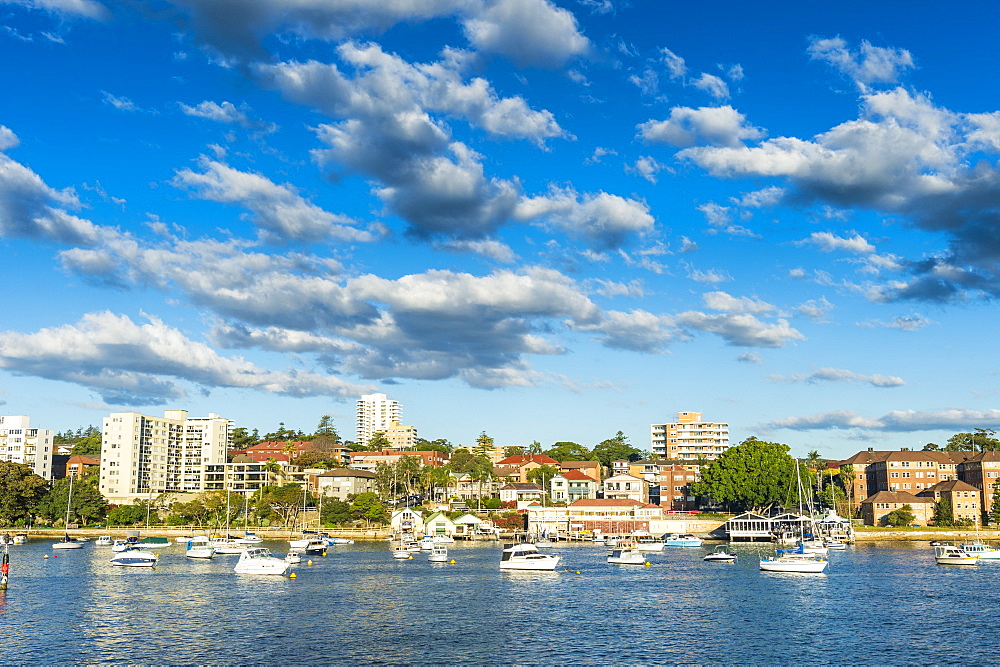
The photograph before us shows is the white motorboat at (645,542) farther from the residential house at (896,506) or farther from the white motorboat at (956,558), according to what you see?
the residential house at (896,506)

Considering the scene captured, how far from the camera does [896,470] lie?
7244 inches

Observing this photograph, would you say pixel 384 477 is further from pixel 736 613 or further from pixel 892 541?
pixel 736 613

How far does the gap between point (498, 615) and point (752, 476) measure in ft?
371

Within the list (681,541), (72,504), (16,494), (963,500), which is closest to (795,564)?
(681,541)

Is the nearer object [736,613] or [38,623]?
[38,623]

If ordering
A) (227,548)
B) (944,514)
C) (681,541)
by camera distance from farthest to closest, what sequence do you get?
(944,514) < (681,541) < (227,548)

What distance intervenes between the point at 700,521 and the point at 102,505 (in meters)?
128

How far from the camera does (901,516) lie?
164250 mm

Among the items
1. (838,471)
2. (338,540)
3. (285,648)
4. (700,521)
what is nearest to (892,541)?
(700,521)

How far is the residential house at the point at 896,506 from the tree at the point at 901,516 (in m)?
0.89

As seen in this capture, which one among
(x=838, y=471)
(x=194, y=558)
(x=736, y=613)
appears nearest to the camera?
(x=736, y=613)

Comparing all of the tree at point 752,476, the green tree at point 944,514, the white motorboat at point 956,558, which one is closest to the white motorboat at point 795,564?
the white motorboat at point 956,558

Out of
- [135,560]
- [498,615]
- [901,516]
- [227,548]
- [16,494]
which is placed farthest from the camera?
[16,494]

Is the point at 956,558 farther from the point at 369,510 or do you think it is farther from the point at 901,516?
the point at 369,510
